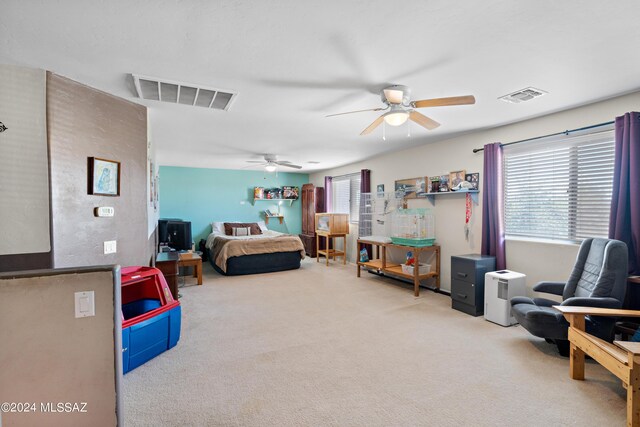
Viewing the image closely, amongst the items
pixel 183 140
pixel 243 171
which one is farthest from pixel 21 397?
pixel 243 171

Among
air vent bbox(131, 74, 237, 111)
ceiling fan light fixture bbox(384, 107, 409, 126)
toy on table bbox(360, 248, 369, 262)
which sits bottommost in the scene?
toy on table bbox(360, 248, 369, 262)

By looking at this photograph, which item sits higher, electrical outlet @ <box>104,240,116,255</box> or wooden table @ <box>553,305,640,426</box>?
electrical outlet @ <box>104,240,116,255</box>

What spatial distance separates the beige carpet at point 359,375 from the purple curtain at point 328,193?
175 inches

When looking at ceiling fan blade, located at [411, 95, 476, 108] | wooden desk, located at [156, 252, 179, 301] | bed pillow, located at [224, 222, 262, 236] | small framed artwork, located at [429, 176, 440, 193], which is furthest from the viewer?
bed pillow, located at [224, 222, 262, 236]

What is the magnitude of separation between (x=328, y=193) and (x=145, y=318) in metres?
5.93

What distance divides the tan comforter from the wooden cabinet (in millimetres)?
1519

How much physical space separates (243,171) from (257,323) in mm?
5607

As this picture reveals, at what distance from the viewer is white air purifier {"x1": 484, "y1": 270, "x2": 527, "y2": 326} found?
332 cm

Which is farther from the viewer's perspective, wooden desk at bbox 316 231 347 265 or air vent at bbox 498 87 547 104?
wooden desk at bbox 316 231 347 265

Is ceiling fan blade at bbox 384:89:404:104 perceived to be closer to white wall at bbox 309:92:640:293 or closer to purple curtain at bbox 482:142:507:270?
white wall at bbox 309:92:640:293

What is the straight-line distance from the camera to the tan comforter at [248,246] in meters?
5.81

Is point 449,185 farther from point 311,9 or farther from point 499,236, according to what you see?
point 311,9

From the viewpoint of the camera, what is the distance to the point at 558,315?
2549 mm

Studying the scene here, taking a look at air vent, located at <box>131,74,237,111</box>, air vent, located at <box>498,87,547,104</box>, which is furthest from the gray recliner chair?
air vent, located at <box>131,74,237,111</box>
